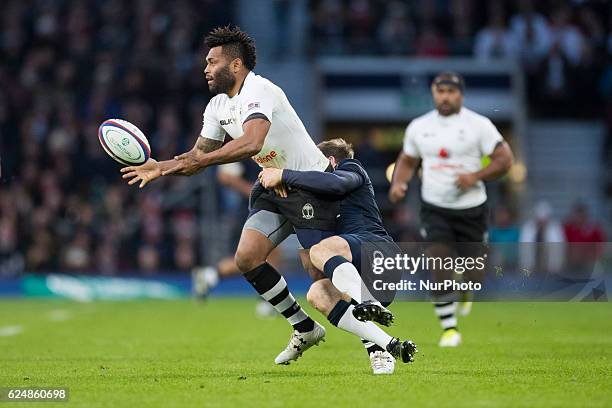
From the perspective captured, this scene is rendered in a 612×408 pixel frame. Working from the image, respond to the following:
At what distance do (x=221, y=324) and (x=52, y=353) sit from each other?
437 centimetres

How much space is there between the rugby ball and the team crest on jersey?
1.14m

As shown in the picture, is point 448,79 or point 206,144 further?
point 448,79

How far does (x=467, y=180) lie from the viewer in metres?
11.9

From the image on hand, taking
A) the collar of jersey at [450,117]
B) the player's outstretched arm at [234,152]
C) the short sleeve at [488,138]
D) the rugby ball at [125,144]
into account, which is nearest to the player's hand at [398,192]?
the collar of jersey at [450,117]

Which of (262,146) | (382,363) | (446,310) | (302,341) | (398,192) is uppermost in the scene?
(262,146)

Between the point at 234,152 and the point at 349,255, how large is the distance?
1.04 meters

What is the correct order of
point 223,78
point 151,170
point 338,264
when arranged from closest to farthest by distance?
point 338,264 < point 151,170 < point 223,78

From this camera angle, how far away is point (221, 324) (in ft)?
49.4

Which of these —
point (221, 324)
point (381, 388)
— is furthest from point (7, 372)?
point (221, 324)

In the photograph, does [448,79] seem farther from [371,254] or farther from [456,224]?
[371,254]

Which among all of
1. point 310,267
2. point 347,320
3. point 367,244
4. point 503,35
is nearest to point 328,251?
point 367,244

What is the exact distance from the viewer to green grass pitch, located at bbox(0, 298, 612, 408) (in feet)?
23.4

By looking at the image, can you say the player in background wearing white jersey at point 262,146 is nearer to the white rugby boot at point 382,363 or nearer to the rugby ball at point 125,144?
the rugby ball at point 125,144

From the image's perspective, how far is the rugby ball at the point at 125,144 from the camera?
8609 millimetres
